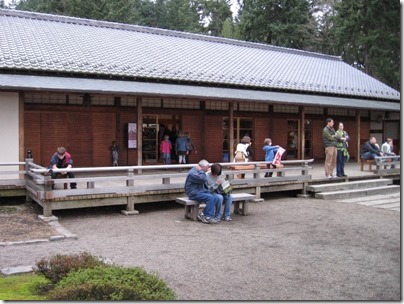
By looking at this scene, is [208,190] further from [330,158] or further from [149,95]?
[330,158]

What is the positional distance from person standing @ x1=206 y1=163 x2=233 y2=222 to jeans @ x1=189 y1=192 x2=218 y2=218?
0.43 feet

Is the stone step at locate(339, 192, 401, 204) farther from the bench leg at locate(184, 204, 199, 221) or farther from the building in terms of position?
the bench leg at locate(184, 204, 199, 221)

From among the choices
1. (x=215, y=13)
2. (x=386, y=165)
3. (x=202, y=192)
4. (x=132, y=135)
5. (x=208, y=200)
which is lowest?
(x=208, y=200)

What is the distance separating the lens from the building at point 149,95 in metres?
13.5

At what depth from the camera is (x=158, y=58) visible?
17.8 metres

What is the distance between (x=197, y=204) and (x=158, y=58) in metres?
9.69

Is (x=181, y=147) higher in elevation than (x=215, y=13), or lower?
lower

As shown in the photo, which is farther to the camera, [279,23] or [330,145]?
[279,23]

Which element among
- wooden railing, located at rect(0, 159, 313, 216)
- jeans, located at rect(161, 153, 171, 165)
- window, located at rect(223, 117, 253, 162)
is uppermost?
window, located at rect(223, 117, 253, 162)

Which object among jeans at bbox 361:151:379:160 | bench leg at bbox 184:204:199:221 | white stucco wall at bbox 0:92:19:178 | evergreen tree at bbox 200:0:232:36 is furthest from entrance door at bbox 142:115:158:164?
evergreen tree at bbox 200:0:232:36

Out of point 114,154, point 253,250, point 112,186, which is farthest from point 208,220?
point 114,154

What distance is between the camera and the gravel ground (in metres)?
5.57

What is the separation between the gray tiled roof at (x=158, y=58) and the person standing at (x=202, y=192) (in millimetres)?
6837

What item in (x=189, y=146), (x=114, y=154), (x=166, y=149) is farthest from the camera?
(x=189, y=146)
